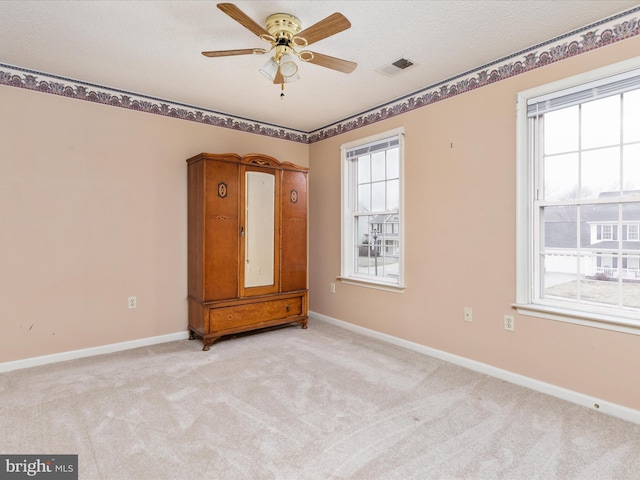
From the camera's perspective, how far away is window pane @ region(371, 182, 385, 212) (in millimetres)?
3915

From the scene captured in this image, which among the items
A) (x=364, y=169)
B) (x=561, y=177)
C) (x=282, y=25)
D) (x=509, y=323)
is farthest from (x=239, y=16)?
(x=509, y=323)

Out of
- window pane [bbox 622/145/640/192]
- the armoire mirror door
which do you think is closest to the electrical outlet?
window pane [bbox 622/145/640/192]

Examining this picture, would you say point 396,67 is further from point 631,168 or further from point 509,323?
point 509,323

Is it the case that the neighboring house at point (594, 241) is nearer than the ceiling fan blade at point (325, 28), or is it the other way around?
the ceiling fan blade at point (325, 28)

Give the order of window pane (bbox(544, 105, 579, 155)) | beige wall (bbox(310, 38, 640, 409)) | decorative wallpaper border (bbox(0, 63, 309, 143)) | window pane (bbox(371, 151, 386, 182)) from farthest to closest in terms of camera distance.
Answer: window pane (bbox(371, 151, 386, 182))
decorative wallpaper border (bbox(0, 63, 309, 143))
window pane (bbox(544, 105, 579, 155))
beige wall (bbox(310, 38, 640, 409))

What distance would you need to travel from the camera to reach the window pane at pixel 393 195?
3.72 metres

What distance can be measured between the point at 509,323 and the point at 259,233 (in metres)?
2.53

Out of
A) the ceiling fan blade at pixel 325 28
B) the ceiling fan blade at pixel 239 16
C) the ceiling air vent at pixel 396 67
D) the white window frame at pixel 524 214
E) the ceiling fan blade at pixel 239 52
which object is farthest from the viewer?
the ceiling air vent at pixel 396 67

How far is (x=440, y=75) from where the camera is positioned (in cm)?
305

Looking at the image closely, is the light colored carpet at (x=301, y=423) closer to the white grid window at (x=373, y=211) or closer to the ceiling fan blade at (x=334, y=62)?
the white grid window at (x=373, y=211)

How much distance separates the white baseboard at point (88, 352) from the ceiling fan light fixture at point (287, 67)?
2.89 meters

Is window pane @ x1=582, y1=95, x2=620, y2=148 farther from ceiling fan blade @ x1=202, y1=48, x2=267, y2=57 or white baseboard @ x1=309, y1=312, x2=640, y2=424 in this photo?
ceiling fan blade @ x1=202, y1=48, x2=267, y2=57

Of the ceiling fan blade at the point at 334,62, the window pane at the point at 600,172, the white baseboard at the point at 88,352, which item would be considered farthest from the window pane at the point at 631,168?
the white baseboard at the point at 88,352

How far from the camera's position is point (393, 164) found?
3775 mm
